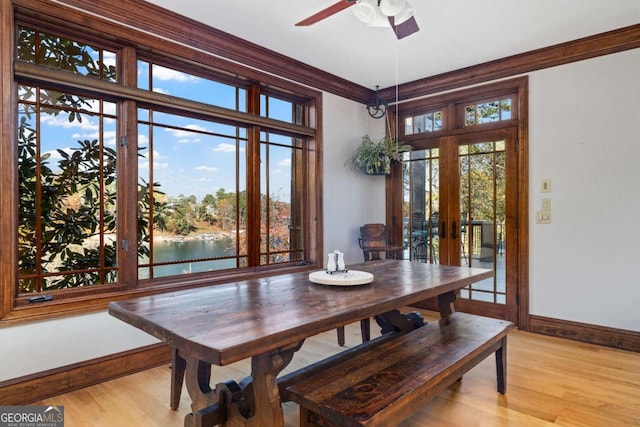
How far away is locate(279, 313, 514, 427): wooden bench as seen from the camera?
151 centimetres

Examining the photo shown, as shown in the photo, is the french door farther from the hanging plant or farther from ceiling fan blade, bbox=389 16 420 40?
ceiling fan blade, bbox=389 16 420 40

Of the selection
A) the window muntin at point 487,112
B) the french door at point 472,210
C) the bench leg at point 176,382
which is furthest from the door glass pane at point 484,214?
the bench leg at point 176,382

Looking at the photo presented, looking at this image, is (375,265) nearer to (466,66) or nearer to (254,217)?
(254,217)

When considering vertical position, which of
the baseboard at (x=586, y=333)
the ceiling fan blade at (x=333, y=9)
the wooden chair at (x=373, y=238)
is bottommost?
the baseboard at (x=586, y=333)

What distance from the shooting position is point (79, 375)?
252 cm

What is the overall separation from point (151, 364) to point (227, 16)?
2.75 metres

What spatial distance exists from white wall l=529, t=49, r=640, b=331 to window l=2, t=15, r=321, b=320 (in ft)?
7.95

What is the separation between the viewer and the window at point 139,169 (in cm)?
247

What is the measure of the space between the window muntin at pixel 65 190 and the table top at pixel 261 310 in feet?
3.60

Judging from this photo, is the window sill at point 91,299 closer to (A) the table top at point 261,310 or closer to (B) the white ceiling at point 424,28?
(A) the table top at point 261,310

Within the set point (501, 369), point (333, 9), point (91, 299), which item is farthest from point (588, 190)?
point (91, 299)

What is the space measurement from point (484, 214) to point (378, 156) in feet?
4.31

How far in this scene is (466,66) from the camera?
13.0 ft

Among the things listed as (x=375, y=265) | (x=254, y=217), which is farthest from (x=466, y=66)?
(x=254, y=217)
